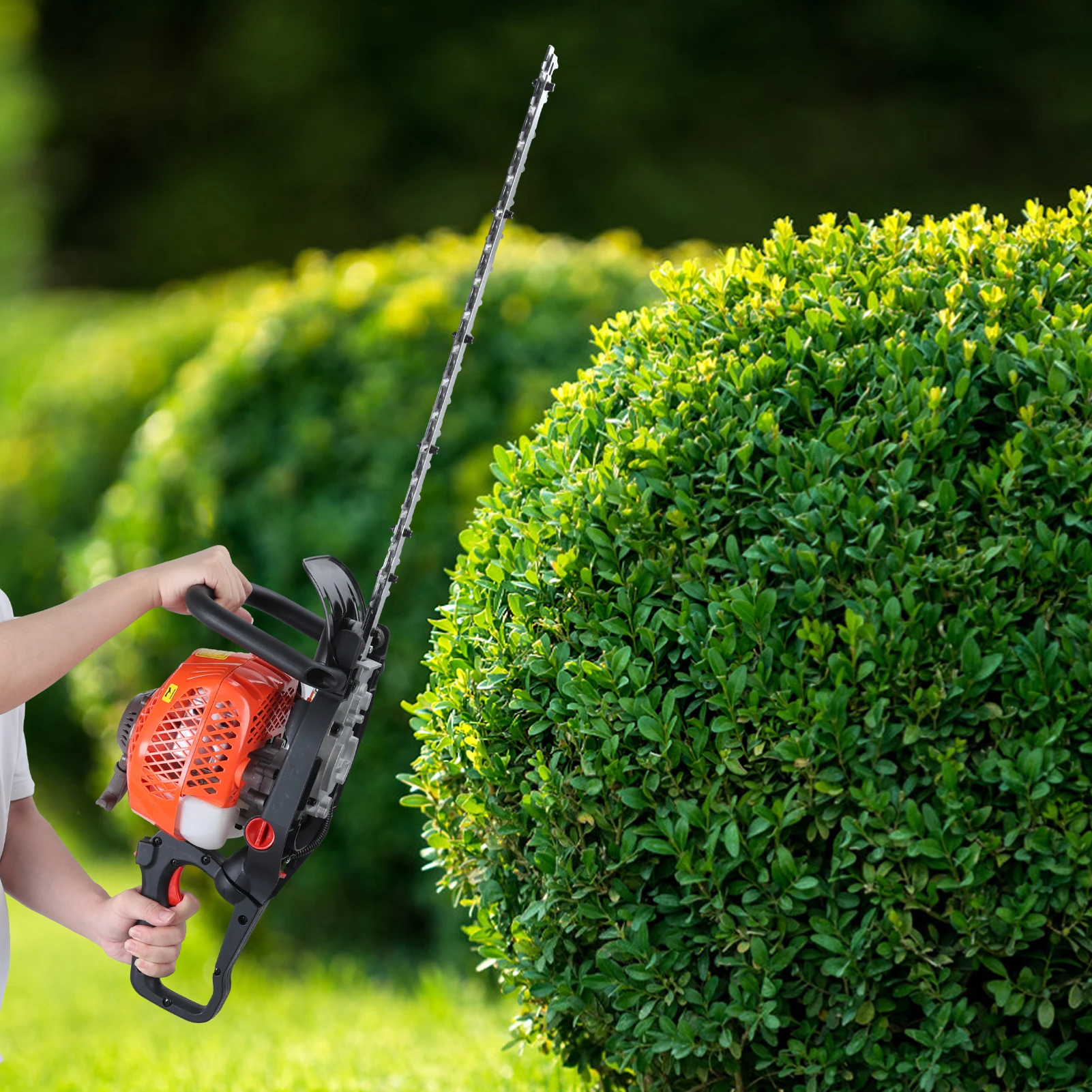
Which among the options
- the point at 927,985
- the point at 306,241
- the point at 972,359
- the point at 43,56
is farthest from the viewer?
the point at 43,56

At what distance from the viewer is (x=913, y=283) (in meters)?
2.29

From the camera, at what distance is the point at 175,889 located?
83.8 inches

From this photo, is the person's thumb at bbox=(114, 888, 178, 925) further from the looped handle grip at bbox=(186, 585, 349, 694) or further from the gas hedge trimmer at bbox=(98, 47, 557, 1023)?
the looped handle grip at bbox=(186, 585, 349, 694)

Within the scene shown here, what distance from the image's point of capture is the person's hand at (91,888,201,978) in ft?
6.93

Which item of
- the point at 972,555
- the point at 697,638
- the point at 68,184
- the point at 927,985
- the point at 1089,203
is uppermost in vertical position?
the point at 1089,203

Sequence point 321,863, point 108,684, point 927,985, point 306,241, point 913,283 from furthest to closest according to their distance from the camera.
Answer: point 306,241 → point 108,684 → point 321,863 → point 913,283 → point 927,985

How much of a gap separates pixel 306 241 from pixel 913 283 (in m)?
14.8

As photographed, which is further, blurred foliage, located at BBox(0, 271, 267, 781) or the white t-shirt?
blurred foliage, located at BBox(0, 271, 267, 781)

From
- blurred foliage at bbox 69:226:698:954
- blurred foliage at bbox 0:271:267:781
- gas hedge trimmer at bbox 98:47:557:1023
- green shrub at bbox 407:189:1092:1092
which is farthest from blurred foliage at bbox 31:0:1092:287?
gas hedge trimmer at bbox 98:47:557:1023

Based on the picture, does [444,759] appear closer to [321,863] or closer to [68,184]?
[321,863]

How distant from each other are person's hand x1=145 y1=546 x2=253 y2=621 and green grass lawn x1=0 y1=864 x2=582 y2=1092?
5.25 feet

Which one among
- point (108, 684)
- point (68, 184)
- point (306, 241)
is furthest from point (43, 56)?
point (108, 684)

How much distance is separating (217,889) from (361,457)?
2.98 meters

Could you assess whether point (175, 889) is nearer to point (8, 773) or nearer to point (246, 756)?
point (246, 756)
